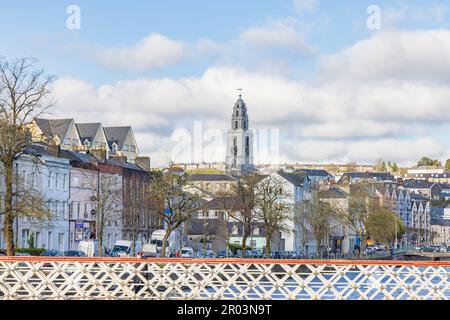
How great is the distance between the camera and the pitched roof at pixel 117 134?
143m

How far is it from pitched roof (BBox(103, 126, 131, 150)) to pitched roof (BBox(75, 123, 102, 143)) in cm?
502

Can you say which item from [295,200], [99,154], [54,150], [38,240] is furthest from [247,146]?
[38,240]

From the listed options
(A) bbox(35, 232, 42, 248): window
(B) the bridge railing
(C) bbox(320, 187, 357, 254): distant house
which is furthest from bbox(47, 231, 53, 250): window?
(C) bbox(320, 187, 357, 254): distant house

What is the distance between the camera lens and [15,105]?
189 feet

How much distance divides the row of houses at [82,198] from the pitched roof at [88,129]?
76.6ft

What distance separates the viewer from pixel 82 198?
309 ft

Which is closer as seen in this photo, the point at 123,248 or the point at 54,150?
the point at 123,248

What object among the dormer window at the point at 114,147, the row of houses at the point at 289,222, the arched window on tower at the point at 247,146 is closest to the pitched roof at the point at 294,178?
the row of houses at the point at 289,222

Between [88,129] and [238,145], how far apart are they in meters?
54.8

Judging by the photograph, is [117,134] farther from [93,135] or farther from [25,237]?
[25,237]

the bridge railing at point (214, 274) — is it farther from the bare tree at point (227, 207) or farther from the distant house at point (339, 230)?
the distant house at point (339, 230)

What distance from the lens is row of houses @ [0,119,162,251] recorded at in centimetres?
8275
